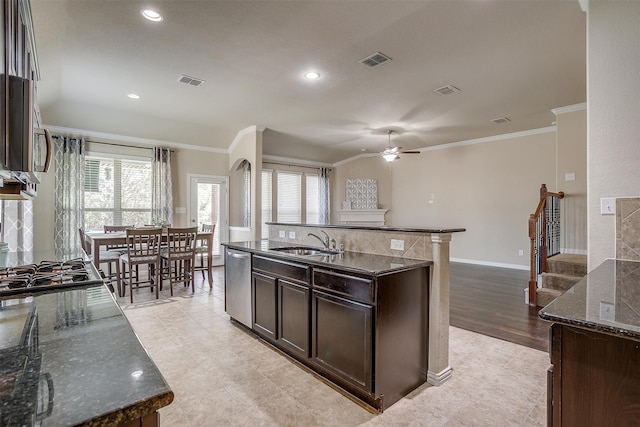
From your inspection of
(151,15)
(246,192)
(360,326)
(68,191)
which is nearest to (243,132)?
(246,192)

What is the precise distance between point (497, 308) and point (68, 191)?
6.87m

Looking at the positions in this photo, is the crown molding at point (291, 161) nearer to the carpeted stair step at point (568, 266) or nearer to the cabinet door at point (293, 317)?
the cabinet door at point (293, 317)

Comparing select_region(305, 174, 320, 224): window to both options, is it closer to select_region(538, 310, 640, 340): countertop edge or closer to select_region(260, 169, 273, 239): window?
select_region(260, 169, 273, 239): window

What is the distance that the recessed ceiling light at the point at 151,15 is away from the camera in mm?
2656

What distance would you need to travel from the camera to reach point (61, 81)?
4125mm

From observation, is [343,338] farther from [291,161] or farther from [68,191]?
[291,161]

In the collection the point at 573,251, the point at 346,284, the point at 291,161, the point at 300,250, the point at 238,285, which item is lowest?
the point at 238,285

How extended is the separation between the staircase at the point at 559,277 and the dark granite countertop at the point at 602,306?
2917mm

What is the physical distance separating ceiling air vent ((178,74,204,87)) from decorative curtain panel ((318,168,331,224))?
18.0 feet

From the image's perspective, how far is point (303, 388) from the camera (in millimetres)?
2293

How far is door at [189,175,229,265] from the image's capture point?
6.80 metres

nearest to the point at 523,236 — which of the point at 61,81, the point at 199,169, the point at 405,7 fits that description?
the point at 405,7

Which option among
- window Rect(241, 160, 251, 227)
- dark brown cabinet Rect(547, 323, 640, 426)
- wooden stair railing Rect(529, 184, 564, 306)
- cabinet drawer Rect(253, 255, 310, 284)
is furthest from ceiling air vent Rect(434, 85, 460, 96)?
window Rect(241, 160, 251, 227)

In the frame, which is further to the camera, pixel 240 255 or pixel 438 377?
pixel 240 255
